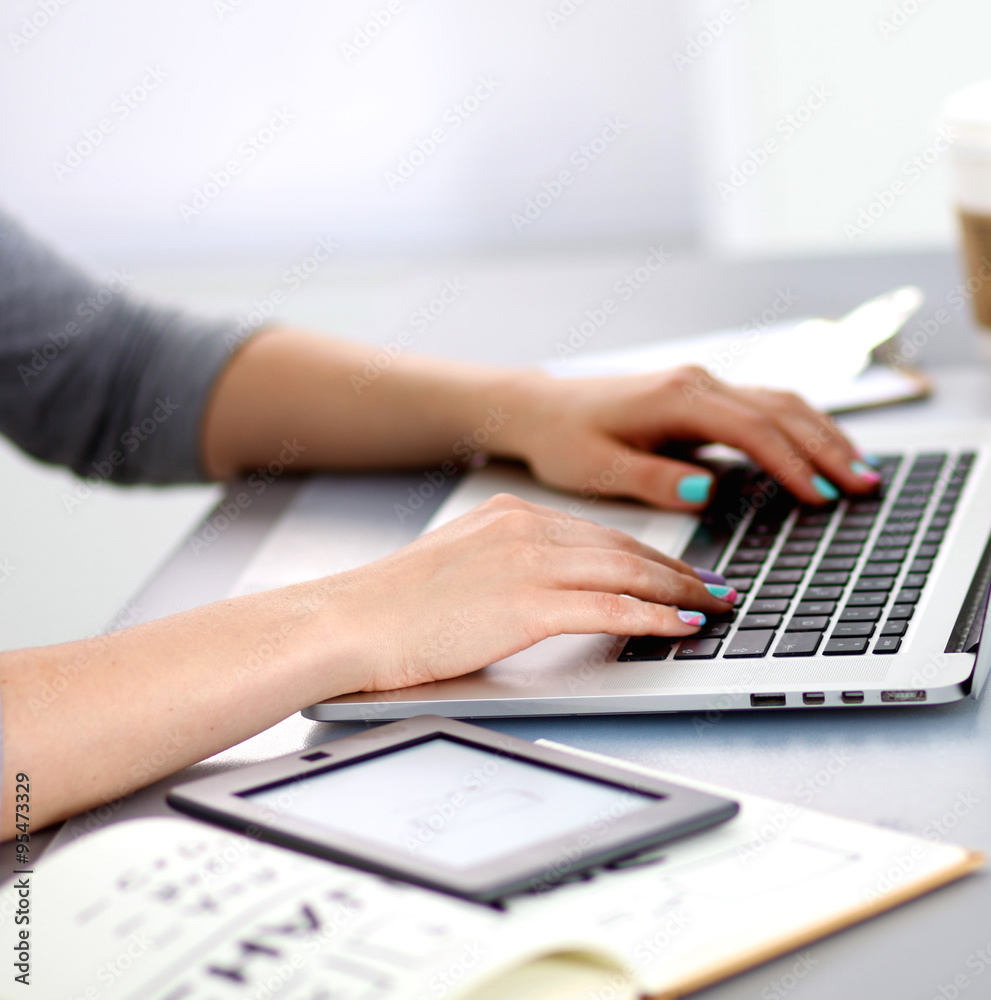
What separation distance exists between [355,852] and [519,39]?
→ 2733 millimetres

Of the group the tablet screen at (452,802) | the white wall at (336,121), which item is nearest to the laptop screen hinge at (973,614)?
the tablet screen at (452,802)

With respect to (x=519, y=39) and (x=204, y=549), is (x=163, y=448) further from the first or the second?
(x=519, y=39)

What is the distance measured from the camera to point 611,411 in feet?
3.00

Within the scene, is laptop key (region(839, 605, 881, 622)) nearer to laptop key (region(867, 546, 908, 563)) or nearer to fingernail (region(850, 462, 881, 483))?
laptop key (region(867, 546, 908, 563))

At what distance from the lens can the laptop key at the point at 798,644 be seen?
0.62 meters

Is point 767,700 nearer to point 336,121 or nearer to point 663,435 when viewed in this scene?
point 663,435

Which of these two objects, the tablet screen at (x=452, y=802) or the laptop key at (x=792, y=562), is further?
the laptop key at (x=792, y=562)

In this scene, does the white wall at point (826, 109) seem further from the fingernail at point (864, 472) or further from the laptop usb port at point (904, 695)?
the laptop usb port at point (904, 695)

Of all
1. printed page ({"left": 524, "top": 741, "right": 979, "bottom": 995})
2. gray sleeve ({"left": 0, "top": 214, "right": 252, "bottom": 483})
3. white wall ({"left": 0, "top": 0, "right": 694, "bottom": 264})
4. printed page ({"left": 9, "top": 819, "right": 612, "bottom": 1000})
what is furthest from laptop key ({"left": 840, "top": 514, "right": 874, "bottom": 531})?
white wall ({"left": 0, "top": 0, "right": 694, "bottom": 264})

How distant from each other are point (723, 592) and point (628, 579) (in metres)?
0.06

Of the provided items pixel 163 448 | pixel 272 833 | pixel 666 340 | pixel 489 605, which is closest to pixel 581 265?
pixel 666 340

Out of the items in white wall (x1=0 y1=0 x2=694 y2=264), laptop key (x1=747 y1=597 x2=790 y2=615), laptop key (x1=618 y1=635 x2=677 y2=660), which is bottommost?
laptop key (x1=618 y1=635 x2=677 y2=660)

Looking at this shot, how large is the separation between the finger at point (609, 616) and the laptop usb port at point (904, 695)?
0.38 feet

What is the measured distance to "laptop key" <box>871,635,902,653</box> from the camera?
610 mm
